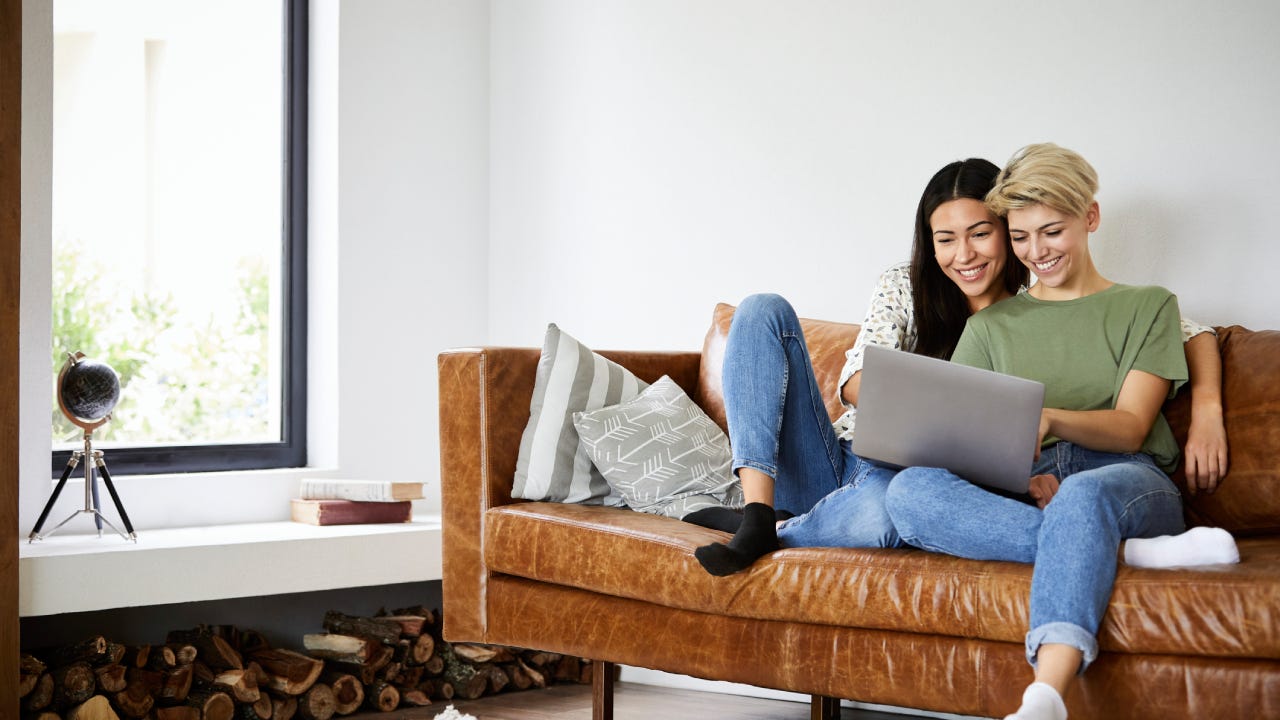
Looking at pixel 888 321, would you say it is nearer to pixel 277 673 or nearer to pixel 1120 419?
pixel 1120 419

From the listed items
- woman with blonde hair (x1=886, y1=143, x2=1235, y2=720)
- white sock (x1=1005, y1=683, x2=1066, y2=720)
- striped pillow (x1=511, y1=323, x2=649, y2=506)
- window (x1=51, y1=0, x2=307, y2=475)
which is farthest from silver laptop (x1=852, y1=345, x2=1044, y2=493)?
window (x1=51, y1=0, x2=307, y2=475)

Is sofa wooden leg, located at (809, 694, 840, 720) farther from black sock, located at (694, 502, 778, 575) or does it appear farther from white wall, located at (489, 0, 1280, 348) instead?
white wall, located at (489, 0, 1280, 348)

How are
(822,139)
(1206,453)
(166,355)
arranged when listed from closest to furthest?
(1206,453) → (822,139) → (166,355)

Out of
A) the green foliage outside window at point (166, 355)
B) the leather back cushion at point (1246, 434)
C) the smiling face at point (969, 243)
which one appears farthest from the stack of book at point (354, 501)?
the leather back cushion at point (1246, 434)

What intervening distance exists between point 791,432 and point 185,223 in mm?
2118

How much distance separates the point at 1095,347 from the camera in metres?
2.03

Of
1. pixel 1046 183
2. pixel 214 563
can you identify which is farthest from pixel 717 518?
pixel 214 563

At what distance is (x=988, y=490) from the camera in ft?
6.09

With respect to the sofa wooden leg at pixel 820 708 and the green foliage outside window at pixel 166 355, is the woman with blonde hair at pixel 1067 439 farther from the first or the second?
the green foliage outside window at pixel 166 355

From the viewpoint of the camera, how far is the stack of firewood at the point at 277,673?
247cm

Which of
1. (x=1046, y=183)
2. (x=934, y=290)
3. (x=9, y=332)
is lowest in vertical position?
(x=9, y=332)

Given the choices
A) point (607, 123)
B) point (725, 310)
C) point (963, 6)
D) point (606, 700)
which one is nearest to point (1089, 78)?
point (963, 6)

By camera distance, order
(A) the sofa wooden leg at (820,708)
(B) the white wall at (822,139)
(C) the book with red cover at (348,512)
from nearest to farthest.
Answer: (A) the sofa wooden leg at (820,708) < (B) the white wall at (822,139) < (C) the book with red cover at (348,512)

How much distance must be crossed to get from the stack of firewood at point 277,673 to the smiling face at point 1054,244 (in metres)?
1.72
